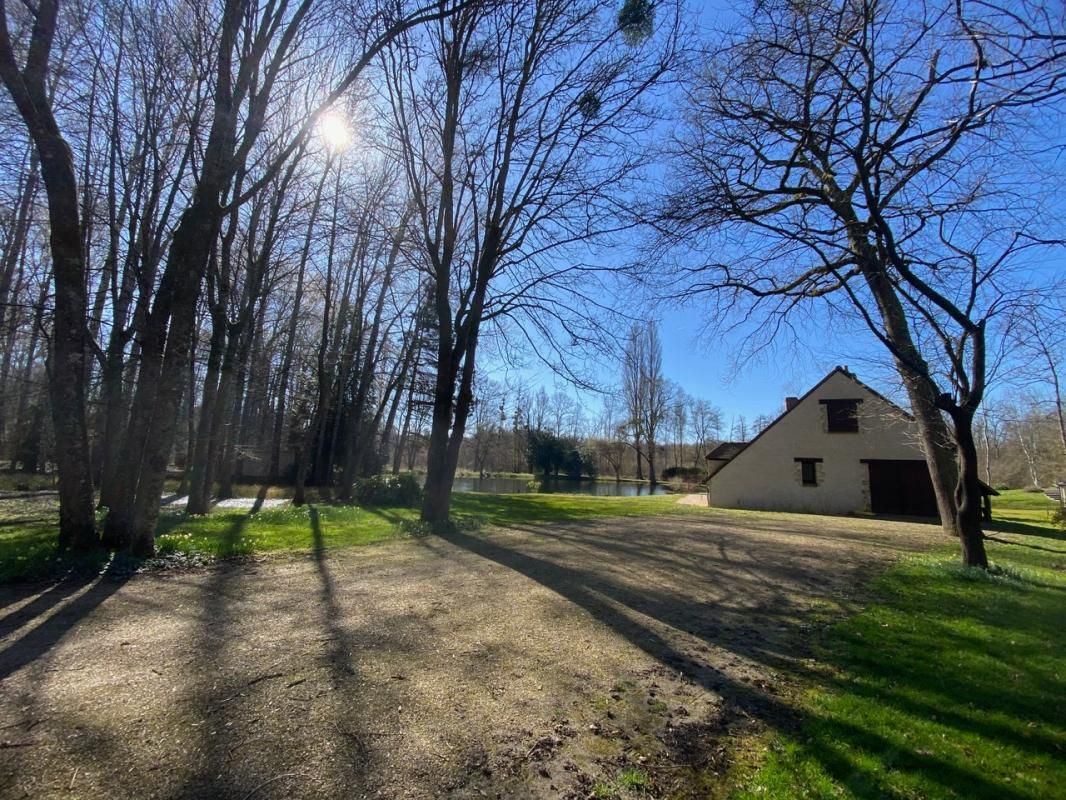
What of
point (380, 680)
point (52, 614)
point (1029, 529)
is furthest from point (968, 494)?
point (1029, 529)

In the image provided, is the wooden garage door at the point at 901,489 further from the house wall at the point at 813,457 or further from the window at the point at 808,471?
the window at the point at 808,471

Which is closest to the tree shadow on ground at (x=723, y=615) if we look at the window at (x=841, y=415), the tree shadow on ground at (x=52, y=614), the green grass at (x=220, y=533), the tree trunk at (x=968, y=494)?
the tree trunk at (x=968, y=494)

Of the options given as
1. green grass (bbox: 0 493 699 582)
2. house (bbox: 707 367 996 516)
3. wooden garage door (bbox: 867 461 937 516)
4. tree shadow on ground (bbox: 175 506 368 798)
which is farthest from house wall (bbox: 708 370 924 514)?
tree shadow on ground (bbox: 175 506 368 798)

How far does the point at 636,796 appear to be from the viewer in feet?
8.61

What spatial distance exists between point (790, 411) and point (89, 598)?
25723 mm

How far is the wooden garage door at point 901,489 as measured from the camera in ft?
71.2

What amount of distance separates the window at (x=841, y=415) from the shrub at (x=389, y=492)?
60.9 ft

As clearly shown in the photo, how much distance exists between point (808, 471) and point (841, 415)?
2.93 meters

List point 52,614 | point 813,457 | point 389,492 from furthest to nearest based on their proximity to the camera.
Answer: point 813,457 < point 389,492 < point 52,614

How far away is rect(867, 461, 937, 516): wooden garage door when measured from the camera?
21688 mm

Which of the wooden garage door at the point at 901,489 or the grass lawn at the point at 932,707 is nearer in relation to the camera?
the grass lawn at the point at 932,707

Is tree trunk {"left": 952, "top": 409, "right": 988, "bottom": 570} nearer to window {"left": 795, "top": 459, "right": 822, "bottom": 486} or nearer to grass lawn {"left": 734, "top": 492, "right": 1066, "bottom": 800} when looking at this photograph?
grass lawn {"left": 734, "top": 492, "right": 1066, "bottom": 800}

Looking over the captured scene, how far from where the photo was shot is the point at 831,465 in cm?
2334

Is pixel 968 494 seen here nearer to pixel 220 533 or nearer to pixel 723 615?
pixel 723 615
